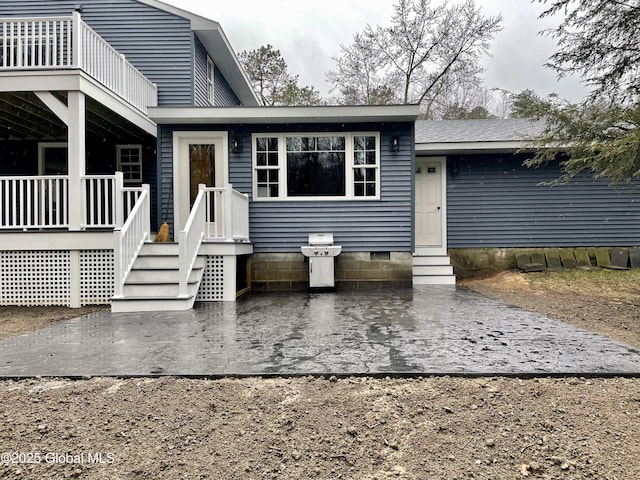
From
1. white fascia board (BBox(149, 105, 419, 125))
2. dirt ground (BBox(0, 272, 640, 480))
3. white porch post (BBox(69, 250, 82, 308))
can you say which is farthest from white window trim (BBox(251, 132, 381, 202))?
dirt ground (BBox(0, 272, 640, 480))

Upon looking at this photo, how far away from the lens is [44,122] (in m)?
8.16

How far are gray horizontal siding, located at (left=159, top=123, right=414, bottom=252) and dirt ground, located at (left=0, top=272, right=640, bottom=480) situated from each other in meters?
5.08

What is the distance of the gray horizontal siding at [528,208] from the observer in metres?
9.15

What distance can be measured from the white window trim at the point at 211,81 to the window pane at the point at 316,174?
423 centimetres

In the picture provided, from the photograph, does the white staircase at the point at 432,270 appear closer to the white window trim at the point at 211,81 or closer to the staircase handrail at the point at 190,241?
the staircase handrail at the point at 190,241

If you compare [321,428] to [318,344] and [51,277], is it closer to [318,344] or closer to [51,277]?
[318,344]

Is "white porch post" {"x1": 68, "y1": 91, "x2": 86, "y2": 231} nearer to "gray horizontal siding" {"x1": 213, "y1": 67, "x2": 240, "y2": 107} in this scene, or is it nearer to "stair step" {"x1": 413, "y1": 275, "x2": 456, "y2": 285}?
"gray horizontal siding" {"x1": 213, "y1": 67, "x2": 240, "y2": 107}

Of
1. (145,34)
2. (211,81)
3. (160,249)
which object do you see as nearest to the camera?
(160,249)

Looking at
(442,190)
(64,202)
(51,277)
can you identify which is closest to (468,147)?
(442,190)

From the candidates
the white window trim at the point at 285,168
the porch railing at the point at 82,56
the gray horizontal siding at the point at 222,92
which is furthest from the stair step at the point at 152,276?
the gray horizontal siding at the point at 222,92

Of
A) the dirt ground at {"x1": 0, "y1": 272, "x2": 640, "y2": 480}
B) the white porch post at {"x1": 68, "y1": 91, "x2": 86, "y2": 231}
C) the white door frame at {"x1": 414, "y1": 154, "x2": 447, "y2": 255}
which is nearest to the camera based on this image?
the dirt ground at {"x1": 0, "y1": 272, "x2": 640, "y2": 480}

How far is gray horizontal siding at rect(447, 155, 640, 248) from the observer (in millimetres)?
9148

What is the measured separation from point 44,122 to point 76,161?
314 cm

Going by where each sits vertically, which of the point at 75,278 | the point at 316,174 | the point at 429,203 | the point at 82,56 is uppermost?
the point at 82,56
